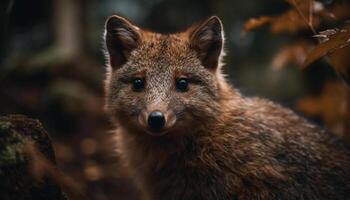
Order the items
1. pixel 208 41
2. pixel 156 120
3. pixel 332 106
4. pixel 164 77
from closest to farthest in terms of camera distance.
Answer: pixel 156 120 < pixel 164 77 < pixel 208 41 < pixel 332 106

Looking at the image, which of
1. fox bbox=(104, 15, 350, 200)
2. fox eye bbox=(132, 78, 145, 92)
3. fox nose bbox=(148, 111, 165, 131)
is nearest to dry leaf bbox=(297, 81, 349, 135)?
fox bbox=(104, 15, 350, 200)

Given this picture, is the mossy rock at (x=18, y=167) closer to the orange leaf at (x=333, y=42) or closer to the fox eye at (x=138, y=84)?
the fox eye at (x=138, y=84)

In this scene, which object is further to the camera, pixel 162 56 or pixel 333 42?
pixel 162 56

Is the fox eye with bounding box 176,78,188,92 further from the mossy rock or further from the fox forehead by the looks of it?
the mossy rock

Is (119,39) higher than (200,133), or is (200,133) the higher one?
(119,39)

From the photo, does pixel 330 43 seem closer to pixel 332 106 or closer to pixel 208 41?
pixel 208 41

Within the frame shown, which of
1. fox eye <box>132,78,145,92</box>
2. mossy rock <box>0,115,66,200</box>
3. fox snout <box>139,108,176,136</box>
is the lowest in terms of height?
mossy rock <box>0,115,66,200</box>

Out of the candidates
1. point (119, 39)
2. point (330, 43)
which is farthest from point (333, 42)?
point (119, 39)

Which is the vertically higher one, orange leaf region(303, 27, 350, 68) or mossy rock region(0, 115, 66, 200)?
orange leaf region(303, 27, 350, 68)

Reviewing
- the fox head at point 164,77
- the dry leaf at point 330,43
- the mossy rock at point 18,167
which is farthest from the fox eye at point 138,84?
the dry leaf at point 330,43
